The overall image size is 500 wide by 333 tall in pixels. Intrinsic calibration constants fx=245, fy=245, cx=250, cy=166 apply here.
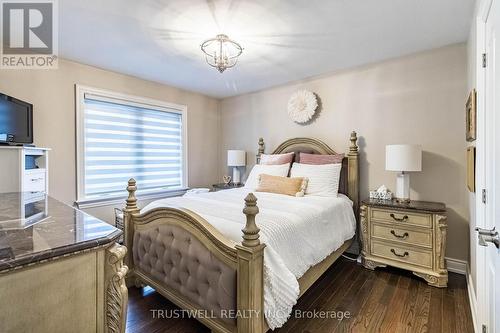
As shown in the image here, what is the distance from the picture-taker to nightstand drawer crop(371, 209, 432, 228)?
2393 mm

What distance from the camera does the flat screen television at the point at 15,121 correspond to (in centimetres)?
227

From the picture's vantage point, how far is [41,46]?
262 centimetres

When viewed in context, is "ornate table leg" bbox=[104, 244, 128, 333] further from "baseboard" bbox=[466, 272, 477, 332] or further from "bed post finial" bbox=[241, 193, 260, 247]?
"baseboard" bbox=[466, 272, 477, 332]

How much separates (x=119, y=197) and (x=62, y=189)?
26.8 inches

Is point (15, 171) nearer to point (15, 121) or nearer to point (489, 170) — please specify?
point (15, 121)

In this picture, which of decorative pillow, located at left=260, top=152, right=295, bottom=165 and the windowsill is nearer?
the windowsill

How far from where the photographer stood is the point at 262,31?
2.33 metres

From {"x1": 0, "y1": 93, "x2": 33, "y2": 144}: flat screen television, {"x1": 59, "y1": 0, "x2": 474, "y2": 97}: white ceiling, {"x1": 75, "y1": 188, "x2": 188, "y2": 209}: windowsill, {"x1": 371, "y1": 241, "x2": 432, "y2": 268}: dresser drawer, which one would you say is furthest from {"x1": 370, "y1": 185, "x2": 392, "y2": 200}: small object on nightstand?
{"x1": 0, "y1": 93, "x2": 33, "y2": 144}: flat screen television

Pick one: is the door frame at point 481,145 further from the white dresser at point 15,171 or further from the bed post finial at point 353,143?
the white dresser at point 15,171

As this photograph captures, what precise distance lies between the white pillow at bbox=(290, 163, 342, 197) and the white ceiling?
4.37 feet

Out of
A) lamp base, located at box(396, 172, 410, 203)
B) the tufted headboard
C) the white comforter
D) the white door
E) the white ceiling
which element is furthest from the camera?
the tufted headboard

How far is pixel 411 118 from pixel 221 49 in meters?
2.29

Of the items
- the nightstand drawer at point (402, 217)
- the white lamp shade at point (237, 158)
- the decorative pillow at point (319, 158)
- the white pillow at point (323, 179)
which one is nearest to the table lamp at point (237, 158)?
the white lamp shade at point (237, 158)

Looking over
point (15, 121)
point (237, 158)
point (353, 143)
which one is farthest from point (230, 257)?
point (237, 158)
